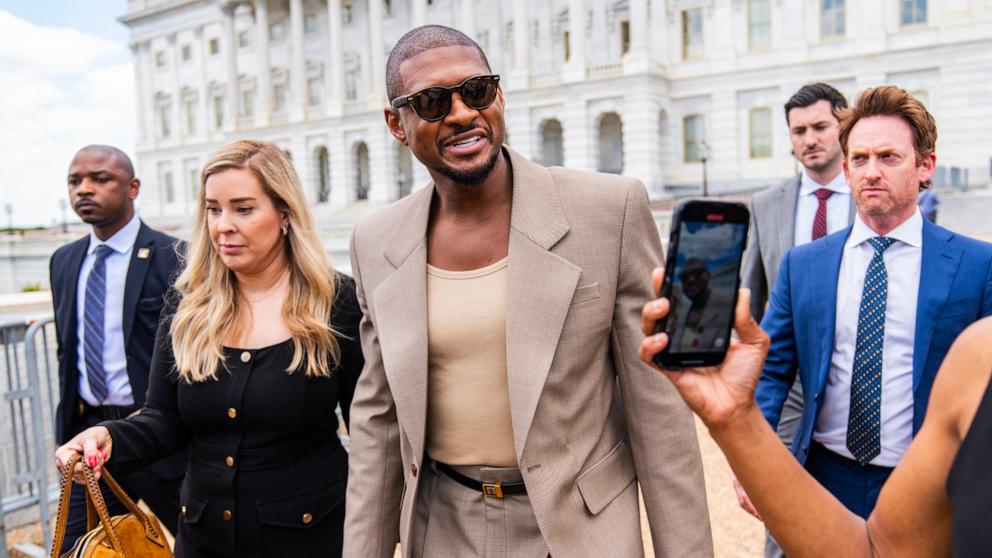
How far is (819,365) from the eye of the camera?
10.5 ft

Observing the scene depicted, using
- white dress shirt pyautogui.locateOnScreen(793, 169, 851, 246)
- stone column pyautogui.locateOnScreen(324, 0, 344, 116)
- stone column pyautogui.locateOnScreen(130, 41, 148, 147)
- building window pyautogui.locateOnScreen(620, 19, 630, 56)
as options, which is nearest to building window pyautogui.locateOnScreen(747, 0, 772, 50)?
building window pyautogui.locateOnScreen(620, 19, 630, 56)

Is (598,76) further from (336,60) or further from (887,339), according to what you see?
(887,339)

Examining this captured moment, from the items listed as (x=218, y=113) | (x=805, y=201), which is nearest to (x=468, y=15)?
(x=218, y=113)

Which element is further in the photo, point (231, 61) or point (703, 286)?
point (231, 61)

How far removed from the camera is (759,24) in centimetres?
3688

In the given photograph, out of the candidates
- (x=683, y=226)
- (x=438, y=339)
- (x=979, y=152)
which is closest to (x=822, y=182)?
(x=438, y=339)

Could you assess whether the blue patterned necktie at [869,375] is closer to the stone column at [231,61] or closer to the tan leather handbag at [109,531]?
the tan leather handbag at [109,531]

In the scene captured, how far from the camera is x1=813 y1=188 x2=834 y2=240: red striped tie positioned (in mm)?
4676

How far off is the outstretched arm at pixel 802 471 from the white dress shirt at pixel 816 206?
11.1 ft

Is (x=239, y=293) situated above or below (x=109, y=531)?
above

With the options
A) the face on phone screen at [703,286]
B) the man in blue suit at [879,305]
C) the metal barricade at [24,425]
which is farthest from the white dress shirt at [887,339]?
the metal barricade at [24,425]

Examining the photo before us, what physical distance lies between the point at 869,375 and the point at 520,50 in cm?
4007

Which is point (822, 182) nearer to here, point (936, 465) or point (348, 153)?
point (936, 465)

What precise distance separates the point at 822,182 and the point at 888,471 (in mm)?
2283
